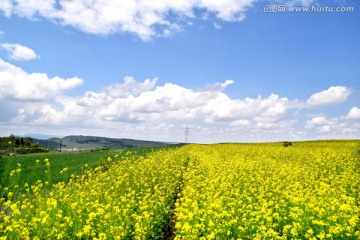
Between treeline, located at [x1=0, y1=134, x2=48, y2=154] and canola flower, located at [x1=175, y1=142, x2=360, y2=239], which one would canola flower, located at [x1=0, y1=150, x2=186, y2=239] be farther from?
treeline, located at [x1=0, y1=134, x2=48, y2=154]

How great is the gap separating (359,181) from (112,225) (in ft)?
36.3

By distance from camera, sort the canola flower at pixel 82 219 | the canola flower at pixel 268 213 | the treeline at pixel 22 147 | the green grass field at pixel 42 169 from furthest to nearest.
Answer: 1. the treeline at pixel 22 147
2. the green grass field at pixel 42 169
3. the canola flower at pixel 82 219
4. the canola flower at pixel 268 213

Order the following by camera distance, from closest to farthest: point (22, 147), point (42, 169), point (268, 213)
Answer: point (268, 213) < point (42, 169) < point (22, 147)

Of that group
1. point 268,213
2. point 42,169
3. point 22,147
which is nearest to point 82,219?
point 268,213

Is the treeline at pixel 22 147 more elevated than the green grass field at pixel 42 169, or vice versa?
the treeline at pixel 22 147

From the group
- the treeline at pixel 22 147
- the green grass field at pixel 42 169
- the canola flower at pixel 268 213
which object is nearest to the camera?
the canola flower at pixel 268 213

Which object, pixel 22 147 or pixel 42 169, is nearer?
pixel 42 169

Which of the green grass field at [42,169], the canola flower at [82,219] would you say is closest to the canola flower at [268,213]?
the canola flower at [82,219]

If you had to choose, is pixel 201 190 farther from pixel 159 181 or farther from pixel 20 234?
pixel 20 234

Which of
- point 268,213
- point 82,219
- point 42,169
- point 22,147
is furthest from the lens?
point 22,147

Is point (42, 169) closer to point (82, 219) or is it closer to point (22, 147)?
point (82, 219)

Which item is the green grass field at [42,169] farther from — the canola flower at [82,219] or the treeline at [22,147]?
the treeline at [22,147]

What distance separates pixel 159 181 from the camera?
631 inches

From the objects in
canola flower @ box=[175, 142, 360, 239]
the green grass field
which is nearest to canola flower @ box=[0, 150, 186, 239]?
canola flower @ box=[175, 142, 360, 239]
